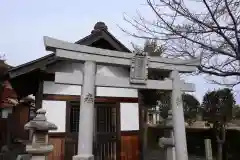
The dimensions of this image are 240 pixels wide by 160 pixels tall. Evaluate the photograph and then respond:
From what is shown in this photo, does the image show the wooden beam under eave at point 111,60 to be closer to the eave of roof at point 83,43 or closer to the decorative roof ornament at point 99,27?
the eave of roof at point 83,43

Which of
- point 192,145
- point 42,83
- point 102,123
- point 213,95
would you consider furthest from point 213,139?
point 42,83

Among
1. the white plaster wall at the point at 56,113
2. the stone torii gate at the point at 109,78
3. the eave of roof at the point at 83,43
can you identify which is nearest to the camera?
the stone torii gate at the point at 109,78

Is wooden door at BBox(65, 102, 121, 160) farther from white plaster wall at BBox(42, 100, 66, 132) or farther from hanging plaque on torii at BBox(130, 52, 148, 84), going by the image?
hanging plaque on torii at BBox(130, 52, 148, 84)

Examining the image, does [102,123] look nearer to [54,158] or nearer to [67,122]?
[67,122]

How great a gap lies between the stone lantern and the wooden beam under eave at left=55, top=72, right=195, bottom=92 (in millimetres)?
1190

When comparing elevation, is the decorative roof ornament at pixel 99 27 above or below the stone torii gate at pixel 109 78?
above

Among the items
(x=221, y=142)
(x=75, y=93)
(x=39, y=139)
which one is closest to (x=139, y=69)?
(x=39, y=139)

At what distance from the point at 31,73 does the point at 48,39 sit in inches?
140

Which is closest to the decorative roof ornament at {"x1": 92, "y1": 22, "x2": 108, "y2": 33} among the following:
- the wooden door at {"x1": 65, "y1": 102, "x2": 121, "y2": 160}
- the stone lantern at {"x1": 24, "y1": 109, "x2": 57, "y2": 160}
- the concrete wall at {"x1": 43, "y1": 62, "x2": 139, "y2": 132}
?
the concrete wall at {"x1": 43, "y1": 62, "x2": 139, "y2": 132}

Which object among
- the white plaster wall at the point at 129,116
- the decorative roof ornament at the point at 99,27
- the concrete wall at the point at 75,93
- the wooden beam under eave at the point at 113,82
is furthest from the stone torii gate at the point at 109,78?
the decorative roof ornament at the point at 99,27

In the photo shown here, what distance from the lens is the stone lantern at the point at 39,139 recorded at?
5.52 meters

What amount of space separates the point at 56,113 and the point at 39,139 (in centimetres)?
247

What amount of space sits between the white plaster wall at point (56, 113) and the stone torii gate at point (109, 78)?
3.16 metres

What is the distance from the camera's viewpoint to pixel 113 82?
5.74m
